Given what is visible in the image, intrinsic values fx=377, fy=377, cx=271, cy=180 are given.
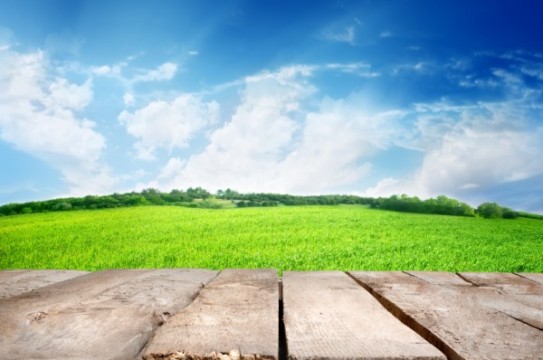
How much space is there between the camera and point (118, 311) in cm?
183

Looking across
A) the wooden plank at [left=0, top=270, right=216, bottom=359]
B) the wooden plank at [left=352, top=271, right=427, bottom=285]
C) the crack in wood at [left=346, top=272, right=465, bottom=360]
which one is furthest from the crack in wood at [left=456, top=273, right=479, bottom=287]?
the wooden plank at [left=0, top=270, right=216, bottom=359]

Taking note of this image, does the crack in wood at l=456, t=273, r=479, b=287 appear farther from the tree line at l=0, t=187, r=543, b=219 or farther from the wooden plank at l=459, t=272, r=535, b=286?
the tree line at l=0, t=187, r=543, b=219

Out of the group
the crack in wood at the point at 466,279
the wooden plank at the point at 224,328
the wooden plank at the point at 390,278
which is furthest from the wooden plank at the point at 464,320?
the wooden plank at the point at 224,328

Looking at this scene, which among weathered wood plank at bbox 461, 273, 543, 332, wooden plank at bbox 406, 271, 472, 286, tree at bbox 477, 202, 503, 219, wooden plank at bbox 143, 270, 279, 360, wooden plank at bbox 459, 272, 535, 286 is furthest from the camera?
tree at bbox 477, 202, 503, 219

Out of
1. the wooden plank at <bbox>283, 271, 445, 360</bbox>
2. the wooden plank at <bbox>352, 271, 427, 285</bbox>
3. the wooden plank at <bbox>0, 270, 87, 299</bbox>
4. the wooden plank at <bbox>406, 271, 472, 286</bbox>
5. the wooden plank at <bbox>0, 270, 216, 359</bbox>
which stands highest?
the wooden plank at <bbox>283, 271, 445, 360</bbox>

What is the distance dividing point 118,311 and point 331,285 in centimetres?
135

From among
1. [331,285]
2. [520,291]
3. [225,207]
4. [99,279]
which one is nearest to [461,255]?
[520,291]

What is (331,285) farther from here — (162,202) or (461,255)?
(162,202)

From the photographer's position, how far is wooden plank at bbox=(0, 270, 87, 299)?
2.74m

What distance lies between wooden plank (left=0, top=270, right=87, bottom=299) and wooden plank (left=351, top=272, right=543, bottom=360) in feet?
8.21

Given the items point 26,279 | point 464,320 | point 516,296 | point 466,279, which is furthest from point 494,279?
point 26,279

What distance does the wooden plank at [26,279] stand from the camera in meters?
2.74

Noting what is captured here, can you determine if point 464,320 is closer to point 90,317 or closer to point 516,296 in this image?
point 516,296

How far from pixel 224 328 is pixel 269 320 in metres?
0.20
